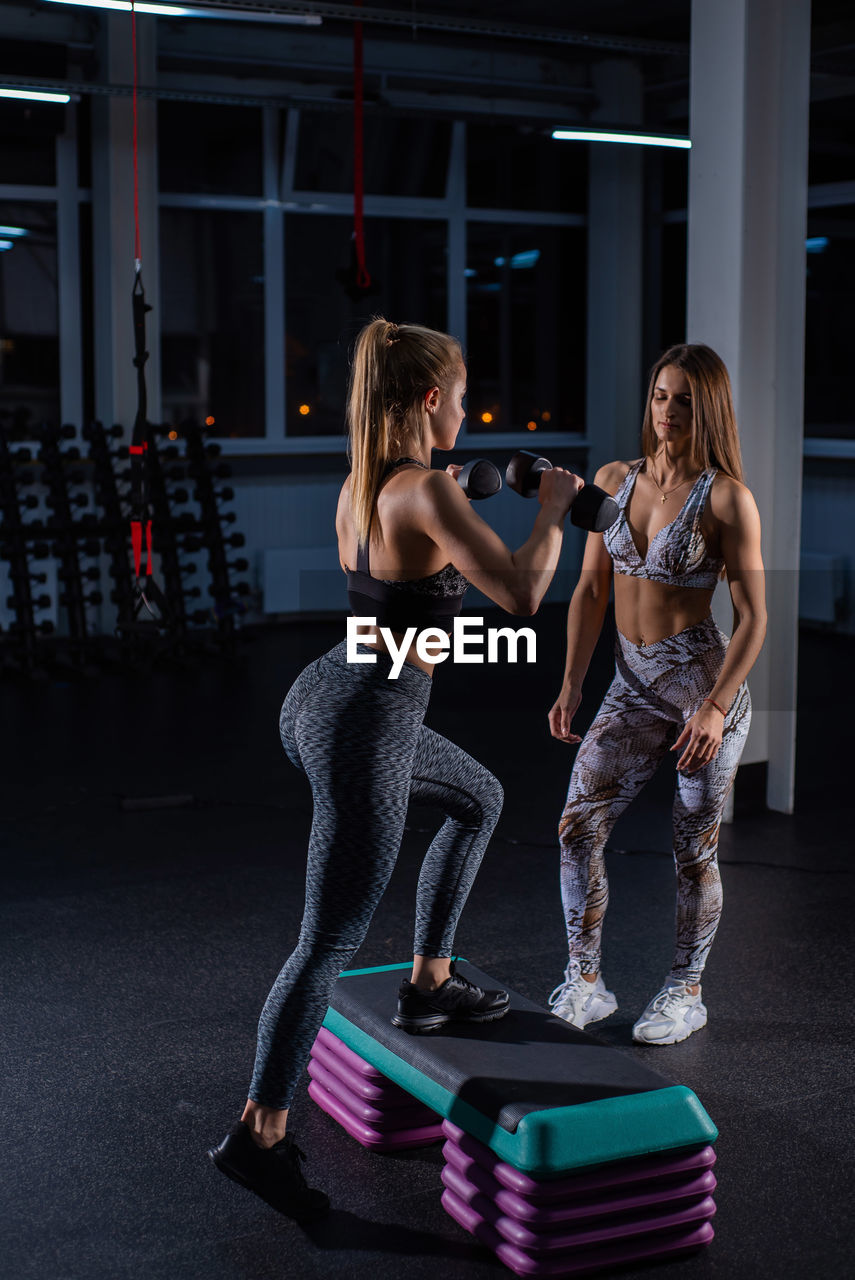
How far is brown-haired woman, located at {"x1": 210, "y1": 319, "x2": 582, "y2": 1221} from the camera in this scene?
2248mm

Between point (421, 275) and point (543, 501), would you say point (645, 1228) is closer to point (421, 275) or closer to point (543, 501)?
point (543, 501)

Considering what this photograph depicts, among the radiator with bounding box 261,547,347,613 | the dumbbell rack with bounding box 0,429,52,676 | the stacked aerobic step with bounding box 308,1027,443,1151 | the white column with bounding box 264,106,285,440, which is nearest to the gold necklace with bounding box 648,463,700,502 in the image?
the stacked aerobic step with bounding box 308,1027,443,1151

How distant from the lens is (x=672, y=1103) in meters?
2.25

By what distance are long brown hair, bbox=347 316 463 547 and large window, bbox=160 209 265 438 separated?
6.94 m

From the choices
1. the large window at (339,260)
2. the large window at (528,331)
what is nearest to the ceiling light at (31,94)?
the large window at (339,260)

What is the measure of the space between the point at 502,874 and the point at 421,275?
6.37 m

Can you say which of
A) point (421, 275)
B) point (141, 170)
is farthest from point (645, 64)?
point (141, 170)

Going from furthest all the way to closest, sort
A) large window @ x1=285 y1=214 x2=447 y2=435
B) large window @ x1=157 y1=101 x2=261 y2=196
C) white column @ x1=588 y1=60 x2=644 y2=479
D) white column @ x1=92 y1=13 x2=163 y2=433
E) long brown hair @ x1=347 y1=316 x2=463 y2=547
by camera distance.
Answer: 1. white column @ x1=588 y1=60 x2=644 y2=479
2. large window @ x1=285 y1=214 x2=447 y2=435
3. large window @ x1=157 y1=101 x2=261 y2=196
4. white column @ x1=92 y1=13 x2=163 y2=433
5. long brown hair @ x1=347 y1=316 x2=463 y2=547

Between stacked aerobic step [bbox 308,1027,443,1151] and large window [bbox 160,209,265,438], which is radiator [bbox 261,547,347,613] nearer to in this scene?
large window [bbox 160,209,265,438]

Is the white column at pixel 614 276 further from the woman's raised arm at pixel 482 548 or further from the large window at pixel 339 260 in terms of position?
the woman's raised arm at pixel 482 548

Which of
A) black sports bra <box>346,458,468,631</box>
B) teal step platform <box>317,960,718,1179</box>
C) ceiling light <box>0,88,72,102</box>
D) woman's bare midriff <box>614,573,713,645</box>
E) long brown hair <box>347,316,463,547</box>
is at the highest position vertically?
ceiling light <box>0,88,72,102</box>

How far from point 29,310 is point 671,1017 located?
22.9 ft

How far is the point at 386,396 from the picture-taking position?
2.29 meters

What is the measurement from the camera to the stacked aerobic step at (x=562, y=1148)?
2164mm
